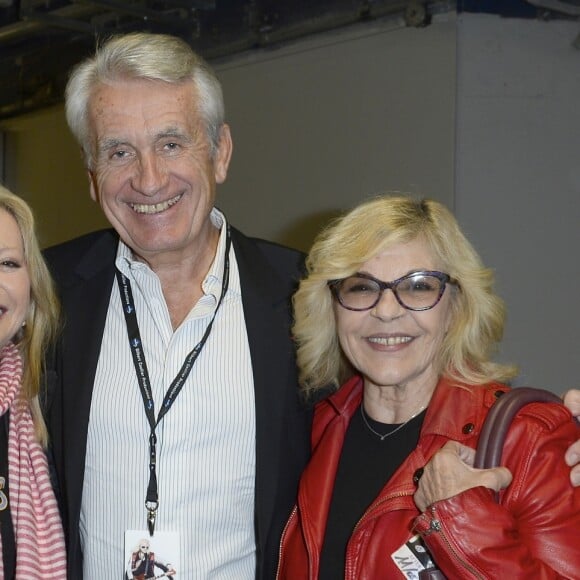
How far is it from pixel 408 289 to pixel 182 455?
0.72 metres

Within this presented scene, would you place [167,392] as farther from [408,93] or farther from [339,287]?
[408,93]

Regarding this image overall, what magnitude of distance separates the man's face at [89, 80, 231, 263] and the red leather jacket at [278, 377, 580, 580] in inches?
28.9

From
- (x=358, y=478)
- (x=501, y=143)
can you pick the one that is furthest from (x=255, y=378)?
(x=501, y=143)

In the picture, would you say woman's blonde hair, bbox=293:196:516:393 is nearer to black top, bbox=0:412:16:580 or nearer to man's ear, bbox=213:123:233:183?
man's ear, bbox=213:123:233:183

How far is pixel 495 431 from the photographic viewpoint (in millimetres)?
1983

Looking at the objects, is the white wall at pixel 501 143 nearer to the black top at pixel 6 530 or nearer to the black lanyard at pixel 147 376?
the black lanyard at pixel 147 376

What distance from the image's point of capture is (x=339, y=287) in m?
2.38

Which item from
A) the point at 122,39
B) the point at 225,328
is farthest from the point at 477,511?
the point at 122,39

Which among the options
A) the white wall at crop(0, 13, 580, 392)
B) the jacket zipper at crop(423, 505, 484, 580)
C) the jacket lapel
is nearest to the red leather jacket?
the jacket zipper at crop(423, 505, 484, 580)

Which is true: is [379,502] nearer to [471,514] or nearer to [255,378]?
[471,514]

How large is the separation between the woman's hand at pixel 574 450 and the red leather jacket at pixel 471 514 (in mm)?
17

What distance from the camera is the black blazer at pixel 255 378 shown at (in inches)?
99.9

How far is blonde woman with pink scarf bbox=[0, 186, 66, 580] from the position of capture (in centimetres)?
241

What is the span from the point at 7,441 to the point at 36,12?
12.3 feet
